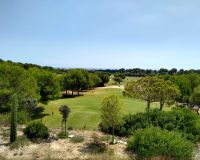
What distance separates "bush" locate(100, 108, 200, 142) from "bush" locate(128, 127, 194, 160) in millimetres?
9052

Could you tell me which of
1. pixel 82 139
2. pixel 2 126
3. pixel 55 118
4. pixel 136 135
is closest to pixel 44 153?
pixel 82 139

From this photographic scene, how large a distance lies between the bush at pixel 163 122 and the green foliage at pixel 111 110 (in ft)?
7.86

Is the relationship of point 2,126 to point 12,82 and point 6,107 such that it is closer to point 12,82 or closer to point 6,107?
point 6,107

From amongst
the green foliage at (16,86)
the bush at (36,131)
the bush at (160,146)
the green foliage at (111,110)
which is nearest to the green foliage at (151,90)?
the green foliage at (16,86)

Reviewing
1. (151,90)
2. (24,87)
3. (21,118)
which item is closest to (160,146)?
(21,118)

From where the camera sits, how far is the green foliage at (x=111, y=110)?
3044 cm

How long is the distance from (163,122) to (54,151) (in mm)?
13865

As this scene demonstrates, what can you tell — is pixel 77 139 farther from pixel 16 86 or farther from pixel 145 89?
pixel 145 89

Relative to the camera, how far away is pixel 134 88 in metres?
48.2

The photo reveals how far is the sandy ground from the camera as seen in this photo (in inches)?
915

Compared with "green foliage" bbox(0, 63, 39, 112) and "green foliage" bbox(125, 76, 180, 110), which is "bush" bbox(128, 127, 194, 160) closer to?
"green foliage" bbox(125, 76, 180, 110)

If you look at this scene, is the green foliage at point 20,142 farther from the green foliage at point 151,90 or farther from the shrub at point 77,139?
the green foliage at point 151,90

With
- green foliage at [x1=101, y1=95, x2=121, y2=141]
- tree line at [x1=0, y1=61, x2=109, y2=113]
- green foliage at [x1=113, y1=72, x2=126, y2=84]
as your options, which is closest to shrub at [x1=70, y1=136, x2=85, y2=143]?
green foliage at [x1=101, y1=95, x2=121, y2=141]

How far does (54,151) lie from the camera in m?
25.0
